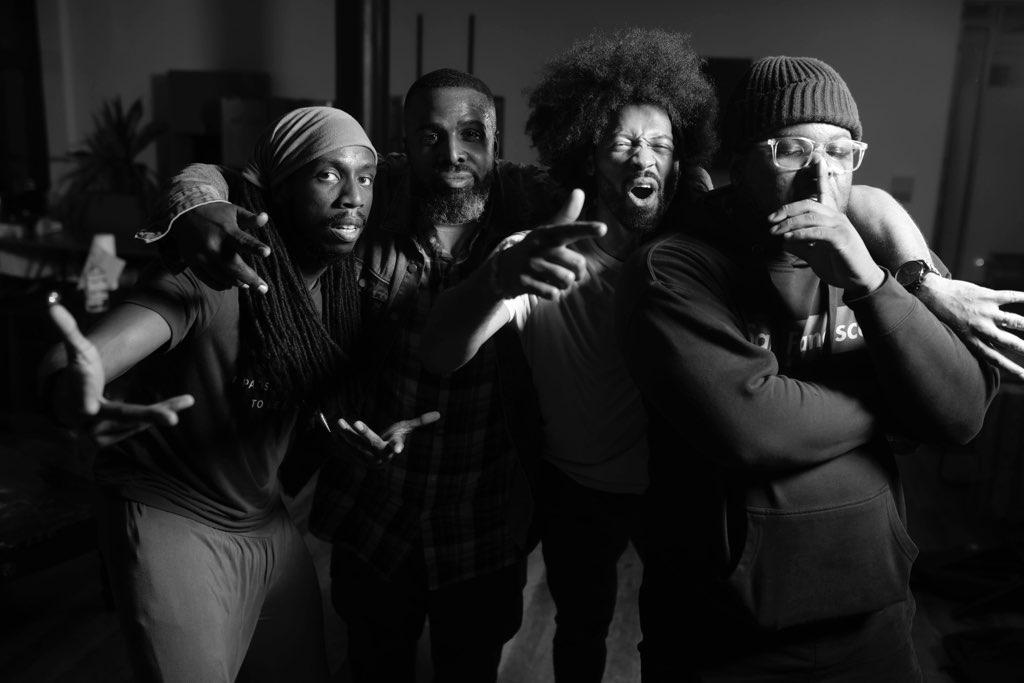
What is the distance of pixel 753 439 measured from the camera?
1.14 meters

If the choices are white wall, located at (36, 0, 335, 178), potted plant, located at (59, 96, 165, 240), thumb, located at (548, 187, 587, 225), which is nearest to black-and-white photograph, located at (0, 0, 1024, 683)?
thumb, located at (548, 187, 587, 225)

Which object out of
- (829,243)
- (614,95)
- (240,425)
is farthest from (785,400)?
(240,425)

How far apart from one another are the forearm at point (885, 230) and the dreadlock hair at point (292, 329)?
940mm

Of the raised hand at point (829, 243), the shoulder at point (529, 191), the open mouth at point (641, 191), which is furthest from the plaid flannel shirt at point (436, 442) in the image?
the raised hand at point (829, 243)

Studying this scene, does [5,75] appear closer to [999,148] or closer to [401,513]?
[401,513]

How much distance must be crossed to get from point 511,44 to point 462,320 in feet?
15.5

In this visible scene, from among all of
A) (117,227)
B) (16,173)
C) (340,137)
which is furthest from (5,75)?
(340,137)

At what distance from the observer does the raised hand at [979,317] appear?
48.3 inches

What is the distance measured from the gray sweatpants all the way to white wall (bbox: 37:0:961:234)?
4.08 metres

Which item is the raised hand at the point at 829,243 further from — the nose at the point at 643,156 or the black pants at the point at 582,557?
the black pants at the point at 582,557

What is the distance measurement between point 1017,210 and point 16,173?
704 centimetres

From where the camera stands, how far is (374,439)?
1.47m

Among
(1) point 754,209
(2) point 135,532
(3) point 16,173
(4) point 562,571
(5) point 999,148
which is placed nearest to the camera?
(1) point 754,209

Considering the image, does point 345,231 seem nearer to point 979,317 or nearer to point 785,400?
point 785,400
